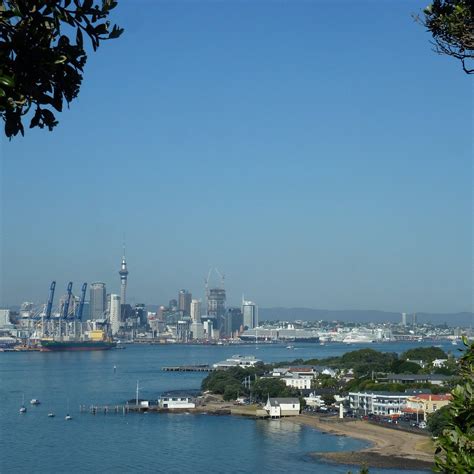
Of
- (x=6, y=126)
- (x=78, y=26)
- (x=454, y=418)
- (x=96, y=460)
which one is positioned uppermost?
(x=78, y=26)

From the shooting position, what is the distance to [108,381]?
731 inches

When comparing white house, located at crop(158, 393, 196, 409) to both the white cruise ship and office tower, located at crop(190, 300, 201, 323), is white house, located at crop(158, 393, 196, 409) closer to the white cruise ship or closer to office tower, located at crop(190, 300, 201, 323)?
the white cruise ship

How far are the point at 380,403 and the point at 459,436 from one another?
37.9ft

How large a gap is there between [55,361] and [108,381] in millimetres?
8592

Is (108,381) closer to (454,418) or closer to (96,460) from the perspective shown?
(96,460)

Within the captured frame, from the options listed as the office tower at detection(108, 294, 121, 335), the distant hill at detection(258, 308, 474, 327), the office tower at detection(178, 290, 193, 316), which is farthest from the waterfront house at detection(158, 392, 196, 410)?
the distant hill at detection(258, 308, 474, 327)

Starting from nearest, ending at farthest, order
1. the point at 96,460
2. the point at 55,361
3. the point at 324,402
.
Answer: the point at 96,460
the point at 324,402
the point at 55,361

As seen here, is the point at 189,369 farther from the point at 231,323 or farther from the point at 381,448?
the point at 231,323

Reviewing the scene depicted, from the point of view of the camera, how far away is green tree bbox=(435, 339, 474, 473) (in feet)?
3.96

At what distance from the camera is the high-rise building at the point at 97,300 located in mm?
50750

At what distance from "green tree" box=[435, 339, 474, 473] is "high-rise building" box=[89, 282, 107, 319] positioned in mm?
50004

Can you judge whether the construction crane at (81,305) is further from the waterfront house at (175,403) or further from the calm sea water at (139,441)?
the waterfront house at (175,403)

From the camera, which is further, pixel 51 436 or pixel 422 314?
pixel 422 314

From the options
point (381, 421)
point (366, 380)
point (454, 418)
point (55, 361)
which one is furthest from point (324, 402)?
point (55, 361)
